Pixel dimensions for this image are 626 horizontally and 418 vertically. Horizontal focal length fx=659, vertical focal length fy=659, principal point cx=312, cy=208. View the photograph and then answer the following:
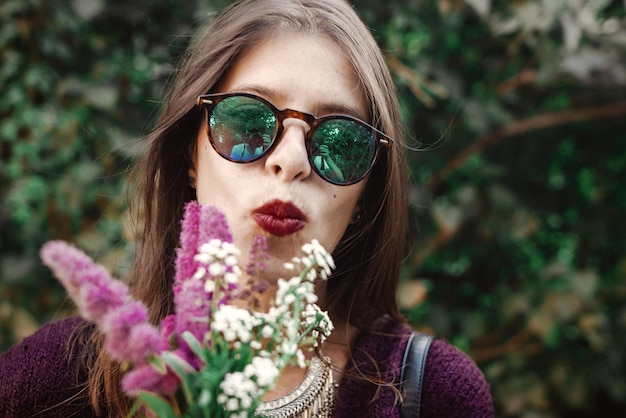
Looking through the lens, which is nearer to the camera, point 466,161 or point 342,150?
point 342,150

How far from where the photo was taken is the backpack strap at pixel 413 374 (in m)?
1.21

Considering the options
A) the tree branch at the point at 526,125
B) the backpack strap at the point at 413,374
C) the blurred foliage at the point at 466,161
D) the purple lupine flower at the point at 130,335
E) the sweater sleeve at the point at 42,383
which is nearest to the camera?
the purple lupine flower at the point at 130,335

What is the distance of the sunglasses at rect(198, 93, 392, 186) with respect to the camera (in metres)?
1.00

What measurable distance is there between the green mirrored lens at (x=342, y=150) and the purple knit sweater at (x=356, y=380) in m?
0.38

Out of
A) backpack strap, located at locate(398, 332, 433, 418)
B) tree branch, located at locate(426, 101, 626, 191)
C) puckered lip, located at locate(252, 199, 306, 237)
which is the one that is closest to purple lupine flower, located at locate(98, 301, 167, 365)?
puckered lip, located at locate(252, 199, 306, 237)

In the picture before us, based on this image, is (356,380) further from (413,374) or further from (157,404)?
(157,404)

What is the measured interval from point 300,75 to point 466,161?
1.23 metres

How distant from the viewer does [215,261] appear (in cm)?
71

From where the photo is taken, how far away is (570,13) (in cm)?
183

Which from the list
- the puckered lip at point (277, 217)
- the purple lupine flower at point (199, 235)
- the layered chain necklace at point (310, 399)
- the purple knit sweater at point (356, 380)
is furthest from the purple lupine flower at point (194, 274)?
the purple knit sweater at point (356, 380)

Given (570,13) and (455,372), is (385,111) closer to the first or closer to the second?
(455,372)

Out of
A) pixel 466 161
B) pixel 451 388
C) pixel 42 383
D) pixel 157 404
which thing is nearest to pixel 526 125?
pixel 466 161

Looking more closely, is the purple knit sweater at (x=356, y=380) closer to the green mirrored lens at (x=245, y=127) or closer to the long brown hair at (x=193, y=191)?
the long brown hair at (x=193, y=191)

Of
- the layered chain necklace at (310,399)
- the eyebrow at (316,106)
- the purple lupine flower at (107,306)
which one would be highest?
the eyebrow at (316,106)
